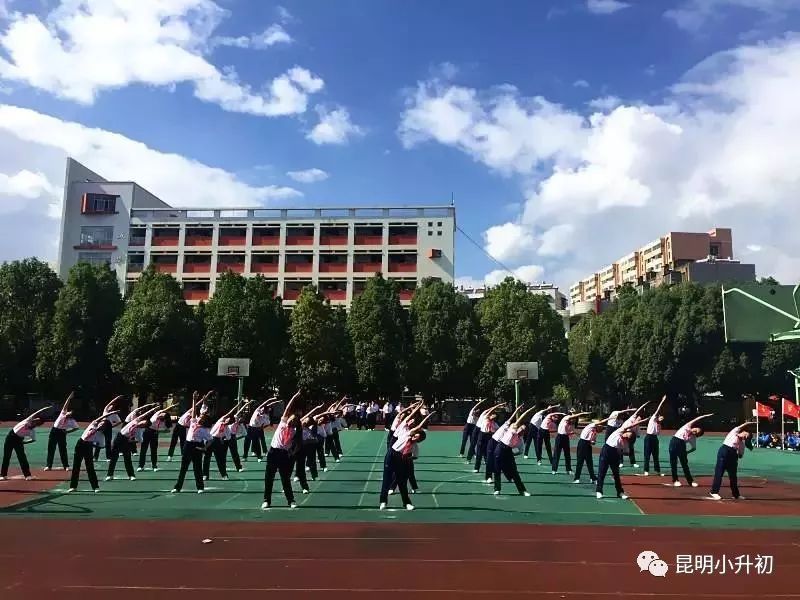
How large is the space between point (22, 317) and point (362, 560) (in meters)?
39.3

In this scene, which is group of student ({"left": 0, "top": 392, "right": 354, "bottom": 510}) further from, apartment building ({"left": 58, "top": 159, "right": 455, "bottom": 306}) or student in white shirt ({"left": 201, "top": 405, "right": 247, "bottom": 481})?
apartment building ({"left": 58, "top": 159, "right": 455, "bottom": 306})

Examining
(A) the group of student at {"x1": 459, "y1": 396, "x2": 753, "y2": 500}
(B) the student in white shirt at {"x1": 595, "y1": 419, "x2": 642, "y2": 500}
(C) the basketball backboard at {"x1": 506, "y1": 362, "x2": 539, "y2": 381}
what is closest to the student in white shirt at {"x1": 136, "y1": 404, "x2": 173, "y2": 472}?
(A) the group of student at {"x1": 459, "y1": 396, "x2": 753, "y2": 500}

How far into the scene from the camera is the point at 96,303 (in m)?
39.7

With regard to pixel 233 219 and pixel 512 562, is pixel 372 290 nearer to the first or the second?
pixel 233 219

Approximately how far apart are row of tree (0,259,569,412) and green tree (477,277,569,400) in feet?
0.23

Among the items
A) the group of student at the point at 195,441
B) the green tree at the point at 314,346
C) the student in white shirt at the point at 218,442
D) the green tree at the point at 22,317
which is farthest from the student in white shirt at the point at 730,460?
the green tree at the point at 22,317

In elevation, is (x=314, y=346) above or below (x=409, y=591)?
above

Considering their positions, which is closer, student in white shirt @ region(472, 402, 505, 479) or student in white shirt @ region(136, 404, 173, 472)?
student in white shirt @ region(472, 402, 505, 479)

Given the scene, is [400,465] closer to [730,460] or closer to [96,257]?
[730,460]

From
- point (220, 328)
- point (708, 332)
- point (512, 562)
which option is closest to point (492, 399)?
point (708, 332)

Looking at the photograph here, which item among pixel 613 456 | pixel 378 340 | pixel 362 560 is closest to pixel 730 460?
pixel 613 456

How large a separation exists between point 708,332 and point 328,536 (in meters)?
35.3

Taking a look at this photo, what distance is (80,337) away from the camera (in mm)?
38594

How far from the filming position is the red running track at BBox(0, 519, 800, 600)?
666 cm
